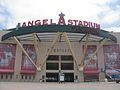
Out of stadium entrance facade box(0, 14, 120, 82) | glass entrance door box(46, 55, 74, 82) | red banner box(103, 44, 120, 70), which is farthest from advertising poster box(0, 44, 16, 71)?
red banner box(103, 44, 120, 70)

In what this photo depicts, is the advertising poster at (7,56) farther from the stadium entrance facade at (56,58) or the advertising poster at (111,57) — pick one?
the advertising poster at (111,57)

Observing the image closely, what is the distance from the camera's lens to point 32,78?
61.9m

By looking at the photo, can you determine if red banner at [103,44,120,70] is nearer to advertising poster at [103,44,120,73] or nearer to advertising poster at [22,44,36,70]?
advertising poster at [103,44,120,73]

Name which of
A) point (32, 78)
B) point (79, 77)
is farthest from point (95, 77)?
point (32, 78)

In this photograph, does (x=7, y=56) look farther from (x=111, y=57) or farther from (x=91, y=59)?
(x=111, y=57)

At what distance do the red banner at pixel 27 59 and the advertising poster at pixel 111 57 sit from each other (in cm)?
1779

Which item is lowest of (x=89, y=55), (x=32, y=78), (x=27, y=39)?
(x=32, y=78)

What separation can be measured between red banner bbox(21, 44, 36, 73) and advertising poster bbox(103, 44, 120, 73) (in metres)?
17.8

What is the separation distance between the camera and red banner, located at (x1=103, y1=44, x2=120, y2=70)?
63.4 metres

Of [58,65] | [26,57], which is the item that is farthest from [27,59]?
[58,65]

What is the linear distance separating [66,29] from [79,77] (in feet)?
47.7

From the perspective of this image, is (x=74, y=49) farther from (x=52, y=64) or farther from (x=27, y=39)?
(x=27, y=39)

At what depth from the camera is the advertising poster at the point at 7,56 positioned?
61906 millimetres

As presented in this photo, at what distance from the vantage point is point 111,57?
64438 millimetres
